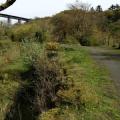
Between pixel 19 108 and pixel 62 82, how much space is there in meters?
2.44

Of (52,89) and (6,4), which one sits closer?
(6,4)

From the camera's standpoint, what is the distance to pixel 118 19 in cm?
6512

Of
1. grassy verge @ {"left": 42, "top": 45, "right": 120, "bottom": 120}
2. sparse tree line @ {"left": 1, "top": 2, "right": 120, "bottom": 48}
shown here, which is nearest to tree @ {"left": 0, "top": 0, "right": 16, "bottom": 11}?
grassy verge @ {"left": 42, "top": 45, "right": 120, "bottom": 120}

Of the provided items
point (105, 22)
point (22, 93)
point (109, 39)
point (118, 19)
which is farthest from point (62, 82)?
point (118, 19)

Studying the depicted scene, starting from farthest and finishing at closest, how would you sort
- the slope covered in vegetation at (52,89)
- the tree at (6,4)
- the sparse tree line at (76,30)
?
the sparse tree line at (76,30) → the slope covered in vegetation at (52,89) → the tree at (6,4)

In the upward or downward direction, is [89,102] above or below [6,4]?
below

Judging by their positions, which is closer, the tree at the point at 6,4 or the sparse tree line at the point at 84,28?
the tree at the point at 6,4

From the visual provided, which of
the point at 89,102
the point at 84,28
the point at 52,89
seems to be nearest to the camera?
the point at 89,102

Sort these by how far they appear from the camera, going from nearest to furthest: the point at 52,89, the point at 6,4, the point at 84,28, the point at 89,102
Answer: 1. the point at 6,4
2. the point at 89,102
3. the point at 52,89
4. the point at 84,28

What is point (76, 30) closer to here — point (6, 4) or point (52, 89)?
point (52, 89)

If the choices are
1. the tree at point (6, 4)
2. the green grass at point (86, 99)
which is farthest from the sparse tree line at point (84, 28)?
the tree at point (6, 4)

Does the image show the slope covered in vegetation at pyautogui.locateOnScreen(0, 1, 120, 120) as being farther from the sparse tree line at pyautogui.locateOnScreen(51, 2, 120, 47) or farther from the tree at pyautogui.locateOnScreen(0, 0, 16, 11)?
the sparse tree line at pyautogui.locateOnScreen(51, 2, 120, 47)

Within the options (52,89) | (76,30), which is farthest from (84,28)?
(52,89)

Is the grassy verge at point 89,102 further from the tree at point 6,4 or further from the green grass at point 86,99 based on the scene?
the tree at point 6,4
